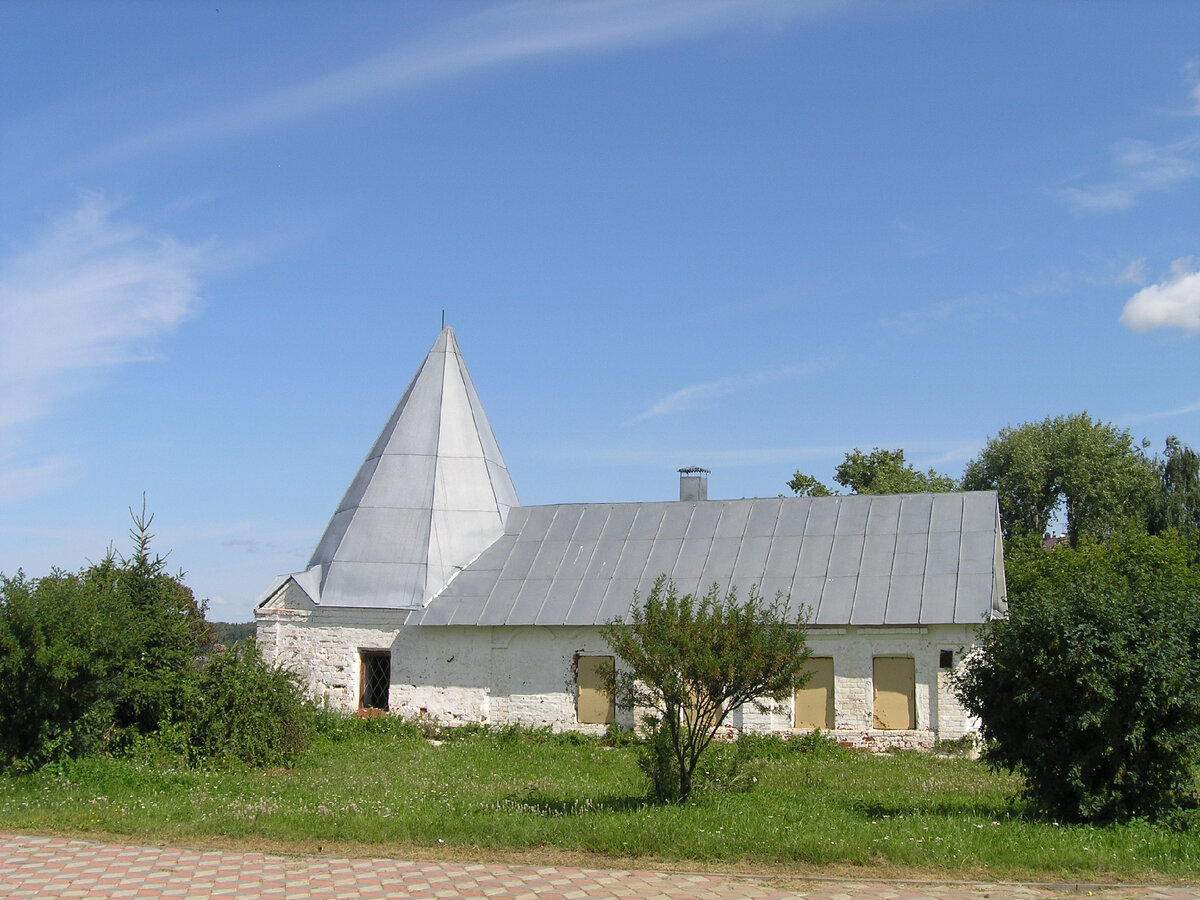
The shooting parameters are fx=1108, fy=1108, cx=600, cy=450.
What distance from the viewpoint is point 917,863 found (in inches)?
343

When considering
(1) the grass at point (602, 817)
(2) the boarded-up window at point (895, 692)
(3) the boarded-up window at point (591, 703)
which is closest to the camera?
(1) the grass at point (602, 817)

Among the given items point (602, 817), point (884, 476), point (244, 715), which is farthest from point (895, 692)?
point (884, 476)

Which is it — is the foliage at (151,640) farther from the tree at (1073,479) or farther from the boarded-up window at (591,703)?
the tree at (1073,479)

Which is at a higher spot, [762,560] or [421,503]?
[421,503]

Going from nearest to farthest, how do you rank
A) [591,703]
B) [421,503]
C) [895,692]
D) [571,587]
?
[895,692]
[591,703]
[571,587]
[421,503]

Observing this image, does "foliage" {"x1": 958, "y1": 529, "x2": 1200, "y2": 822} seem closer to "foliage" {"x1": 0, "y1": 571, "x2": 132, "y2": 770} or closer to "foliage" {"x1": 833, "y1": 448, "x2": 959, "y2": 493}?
"foliage" {"x1": 0, "y1": 571, "x2": 132, "y2": 770}

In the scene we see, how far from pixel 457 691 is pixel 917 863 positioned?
42.3 ft

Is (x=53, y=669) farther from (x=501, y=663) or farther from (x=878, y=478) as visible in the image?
(x=878, y=478)

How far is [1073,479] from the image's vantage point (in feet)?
144

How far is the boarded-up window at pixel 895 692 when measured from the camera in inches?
717

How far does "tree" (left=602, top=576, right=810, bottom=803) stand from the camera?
Answer: 34.7ft

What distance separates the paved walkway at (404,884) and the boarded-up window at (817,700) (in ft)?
34.3

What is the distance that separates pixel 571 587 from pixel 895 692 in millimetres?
6167

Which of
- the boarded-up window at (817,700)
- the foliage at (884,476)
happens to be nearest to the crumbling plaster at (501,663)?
the boarded-up window at (817,700)
